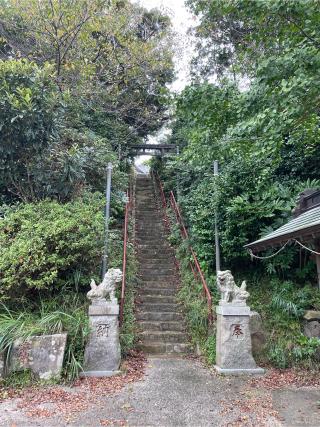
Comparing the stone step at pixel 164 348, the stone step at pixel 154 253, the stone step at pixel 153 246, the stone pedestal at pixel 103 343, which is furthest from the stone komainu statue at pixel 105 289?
the stone step at pixel 153 246

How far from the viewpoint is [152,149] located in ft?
46.2

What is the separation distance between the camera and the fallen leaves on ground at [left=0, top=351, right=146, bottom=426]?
3.69 metres

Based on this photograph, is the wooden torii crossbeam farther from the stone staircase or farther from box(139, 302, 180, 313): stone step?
box(139, 302, 180, 313): stone step

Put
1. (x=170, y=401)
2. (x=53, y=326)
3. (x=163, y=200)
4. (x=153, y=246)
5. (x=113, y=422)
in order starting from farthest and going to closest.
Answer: (x=163, y=200) → (x=153, y=246) → (x=53, y=326) → (x=170, y=401) → (x=113, y=422)

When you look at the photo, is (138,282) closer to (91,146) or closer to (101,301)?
(101,301)

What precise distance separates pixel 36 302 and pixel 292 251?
4.84 meters

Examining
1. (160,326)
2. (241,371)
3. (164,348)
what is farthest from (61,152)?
(241,371)

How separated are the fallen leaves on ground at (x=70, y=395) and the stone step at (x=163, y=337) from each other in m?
1.02

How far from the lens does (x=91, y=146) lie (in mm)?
8727

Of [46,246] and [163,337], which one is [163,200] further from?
[46,246]

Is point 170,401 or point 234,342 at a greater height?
point 234,342

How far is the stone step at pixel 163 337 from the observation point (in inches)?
234

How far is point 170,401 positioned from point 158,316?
249 centimetres

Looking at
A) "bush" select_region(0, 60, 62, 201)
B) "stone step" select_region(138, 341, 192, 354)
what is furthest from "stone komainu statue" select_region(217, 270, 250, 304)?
"bush" select_region(0, 60, 62, 201)
